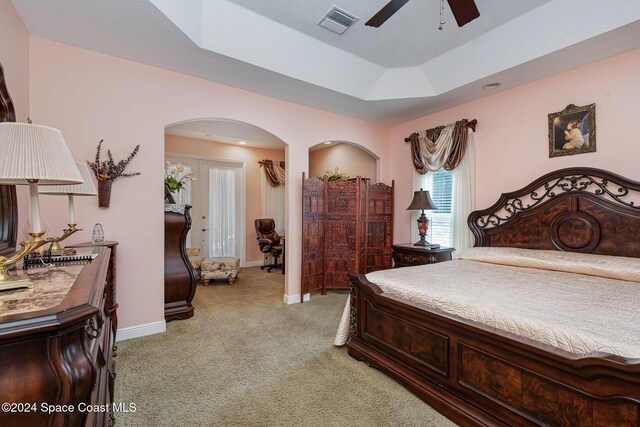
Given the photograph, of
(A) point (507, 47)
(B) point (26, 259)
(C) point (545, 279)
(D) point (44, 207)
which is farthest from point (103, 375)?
(A) point (507, 47)

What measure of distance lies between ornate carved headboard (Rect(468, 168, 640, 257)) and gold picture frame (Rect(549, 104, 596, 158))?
24 cm

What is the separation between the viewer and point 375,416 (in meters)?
1.84

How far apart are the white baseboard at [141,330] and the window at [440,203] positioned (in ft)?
12.4

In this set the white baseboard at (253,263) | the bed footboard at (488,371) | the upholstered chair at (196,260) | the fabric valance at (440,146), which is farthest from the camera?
the white baseboard at (253,263)

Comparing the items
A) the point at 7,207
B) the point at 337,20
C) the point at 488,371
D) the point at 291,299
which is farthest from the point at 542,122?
the point at 7,207

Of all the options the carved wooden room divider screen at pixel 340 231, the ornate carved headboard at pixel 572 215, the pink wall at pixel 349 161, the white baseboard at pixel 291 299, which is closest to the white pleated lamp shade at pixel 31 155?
the carved wooden room divider screen at pixel 340 231

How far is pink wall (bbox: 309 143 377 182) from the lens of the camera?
6.10 meters

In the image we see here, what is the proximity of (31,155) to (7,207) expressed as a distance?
1311 millimetres

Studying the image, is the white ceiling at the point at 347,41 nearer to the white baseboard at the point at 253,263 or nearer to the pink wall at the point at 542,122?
the pink wall at the point at 542,122

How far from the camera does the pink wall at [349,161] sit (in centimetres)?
610

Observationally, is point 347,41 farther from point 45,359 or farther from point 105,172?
Result: point 45,359

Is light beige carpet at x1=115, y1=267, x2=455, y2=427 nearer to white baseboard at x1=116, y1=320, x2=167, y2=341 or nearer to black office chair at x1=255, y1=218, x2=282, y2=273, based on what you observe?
white baseboard at x1=116, y1=320, x2=167, y2=341

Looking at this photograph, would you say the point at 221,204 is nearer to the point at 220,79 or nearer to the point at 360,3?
the point at 220,79

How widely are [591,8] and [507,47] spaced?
0.65 m
